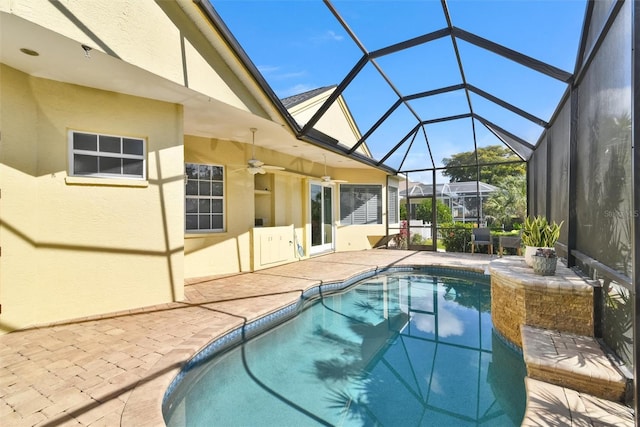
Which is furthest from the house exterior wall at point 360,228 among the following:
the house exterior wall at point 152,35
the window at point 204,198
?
the house exterior wall at point 152,35

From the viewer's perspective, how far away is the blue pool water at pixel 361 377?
3182 mm

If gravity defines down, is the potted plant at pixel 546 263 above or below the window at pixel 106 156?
below

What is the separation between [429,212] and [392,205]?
6521 millimetres

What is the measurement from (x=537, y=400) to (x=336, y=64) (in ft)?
24.7

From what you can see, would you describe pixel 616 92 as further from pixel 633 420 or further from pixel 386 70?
pixel 386 70

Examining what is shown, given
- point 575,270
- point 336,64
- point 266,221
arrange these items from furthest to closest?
1. point 266,221
2. point 336,64
3. point 575,270

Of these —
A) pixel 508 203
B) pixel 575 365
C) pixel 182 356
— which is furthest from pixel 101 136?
pixel 508 203

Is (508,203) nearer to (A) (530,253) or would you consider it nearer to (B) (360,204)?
(B) (360,204)

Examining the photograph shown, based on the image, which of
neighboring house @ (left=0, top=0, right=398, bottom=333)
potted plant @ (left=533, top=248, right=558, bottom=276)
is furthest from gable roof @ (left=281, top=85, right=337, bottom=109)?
potted plant @ (left=533, top=248, right=558, bottom=276)

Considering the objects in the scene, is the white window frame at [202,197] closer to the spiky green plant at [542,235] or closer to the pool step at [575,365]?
the spiky green plant at [542,235]

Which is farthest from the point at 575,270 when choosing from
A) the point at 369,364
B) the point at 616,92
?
the point at 369,364

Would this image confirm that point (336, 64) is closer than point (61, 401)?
No

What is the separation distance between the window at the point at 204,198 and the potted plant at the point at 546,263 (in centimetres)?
706

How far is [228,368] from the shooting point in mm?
4074
